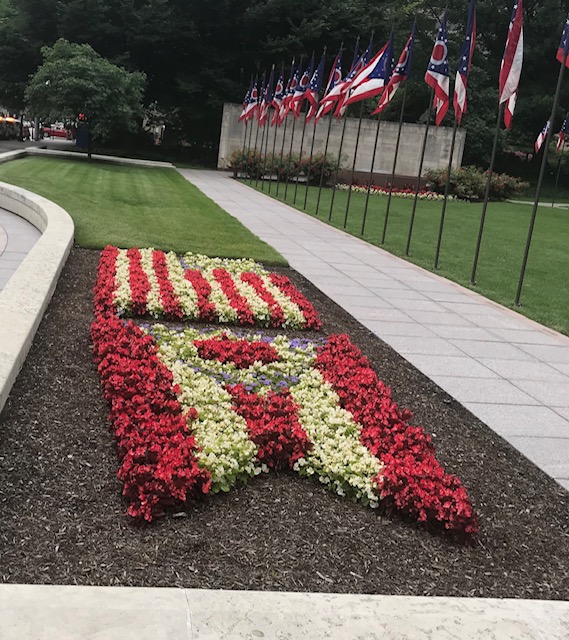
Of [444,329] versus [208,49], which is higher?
[208,49]

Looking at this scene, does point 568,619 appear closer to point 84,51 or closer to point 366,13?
point 84,51

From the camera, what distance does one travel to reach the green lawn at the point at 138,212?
11.6 m

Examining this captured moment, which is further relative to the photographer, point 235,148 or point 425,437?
point 235,148

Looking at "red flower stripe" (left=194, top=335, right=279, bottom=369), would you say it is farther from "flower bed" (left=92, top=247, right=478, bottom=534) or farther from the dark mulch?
the dark mulch

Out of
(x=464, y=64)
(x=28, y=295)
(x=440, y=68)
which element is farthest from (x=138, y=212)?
(x=28, y=295)

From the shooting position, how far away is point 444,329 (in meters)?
7.82

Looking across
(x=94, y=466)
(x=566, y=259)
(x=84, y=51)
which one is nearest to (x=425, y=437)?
(x=94, y=466)

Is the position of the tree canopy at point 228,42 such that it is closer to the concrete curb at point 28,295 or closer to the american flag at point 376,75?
the american flag at point 376,75

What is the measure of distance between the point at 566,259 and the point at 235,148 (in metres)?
24.9

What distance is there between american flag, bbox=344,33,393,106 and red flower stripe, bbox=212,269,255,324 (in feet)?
21.3

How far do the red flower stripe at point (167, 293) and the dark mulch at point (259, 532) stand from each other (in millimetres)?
2623

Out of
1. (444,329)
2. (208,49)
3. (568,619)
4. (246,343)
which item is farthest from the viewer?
(208,49)

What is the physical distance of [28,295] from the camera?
644 cm

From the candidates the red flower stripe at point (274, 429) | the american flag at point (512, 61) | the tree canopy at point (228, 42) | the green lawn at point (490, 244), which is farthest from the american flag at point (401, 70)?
the tree canopy at point (228, 42)
